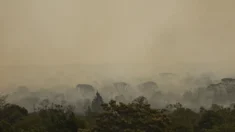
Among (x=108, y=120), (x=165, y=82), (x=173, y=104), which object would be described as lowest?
(x=108, y=120)

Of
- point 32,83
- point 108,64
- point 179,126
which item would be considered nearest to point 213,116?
point 179,126

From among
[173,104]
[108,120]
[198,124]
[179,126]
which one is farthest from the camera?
[173,104]

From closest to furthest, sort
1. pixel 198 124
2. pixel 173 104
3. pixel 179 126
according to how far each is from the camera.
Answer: pixel 179 126, pixel 198 124, pixel 173 104

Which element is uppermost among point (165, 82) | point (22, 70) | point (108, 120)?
point (22, 70)

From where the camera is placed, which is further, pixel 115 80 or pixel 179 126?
pixel 115 80

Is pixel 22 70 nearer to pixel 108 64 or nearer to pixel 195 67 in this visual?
pixel 108 64

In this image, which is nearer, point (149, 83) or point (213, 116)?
point (213, 116)

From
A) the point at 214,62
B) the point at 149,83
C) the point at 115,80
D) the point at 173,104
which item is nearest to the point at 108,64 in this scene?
the point at 115,80

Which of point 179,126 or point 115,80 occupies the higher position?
point 115,80

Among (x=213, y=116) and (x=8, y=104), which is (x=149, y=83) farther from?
(x=8, y=104)
